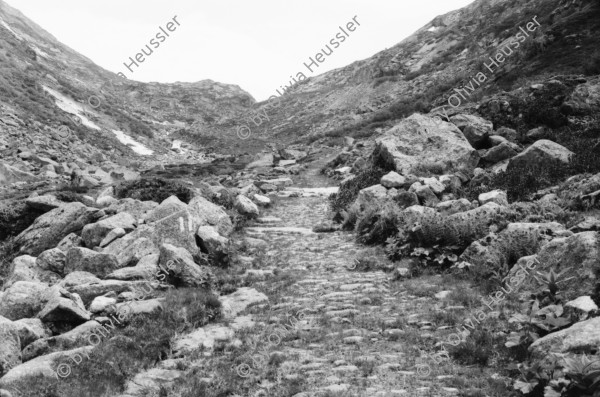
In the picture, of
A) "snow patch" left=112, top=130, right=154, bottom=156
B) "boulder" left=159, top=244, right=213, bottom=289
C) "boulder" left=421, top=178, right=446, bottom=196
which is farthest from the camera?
"snow patch" left=112, top=130, right=154, bottom=156

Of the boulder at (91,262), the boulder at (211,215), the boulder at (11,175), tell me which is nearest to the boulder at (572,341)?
the boulder at (91,262)

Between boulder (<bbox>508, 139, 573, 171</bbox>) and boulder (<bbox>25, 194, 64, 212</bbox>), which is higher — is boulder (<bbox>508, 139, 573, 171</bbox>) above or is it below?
below

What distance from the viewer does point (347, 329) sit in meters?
9.58

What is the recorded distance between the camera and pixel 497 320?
8.59 m

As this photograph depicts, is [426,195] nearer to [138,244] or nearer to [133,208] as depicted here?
[138,244]

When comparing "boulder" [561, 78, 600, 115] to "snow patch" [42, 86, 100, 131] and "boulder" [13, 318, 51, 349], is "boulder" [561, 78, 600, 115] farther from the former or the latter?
"snow patch" [42, 86, 100, 131]

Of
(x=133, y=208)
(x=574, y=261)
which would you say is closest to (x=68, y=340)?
(x=133, y=208)

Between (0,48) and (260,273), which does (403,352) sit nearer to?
(260,273)

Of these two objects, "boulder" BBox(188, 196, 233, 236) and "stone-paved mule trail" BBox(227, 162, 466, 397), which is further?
"boulder" BBox(188, 196, 233, 236)

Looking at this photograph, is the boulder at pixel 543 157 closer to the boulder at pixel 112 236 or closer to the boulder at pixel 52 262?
the boulder at pixel 112 236

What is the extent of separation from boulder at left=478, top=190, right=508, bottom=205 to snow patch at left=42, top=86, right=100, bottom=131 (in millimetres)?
48204

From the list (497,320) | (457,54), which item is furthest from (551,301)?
(457,54)

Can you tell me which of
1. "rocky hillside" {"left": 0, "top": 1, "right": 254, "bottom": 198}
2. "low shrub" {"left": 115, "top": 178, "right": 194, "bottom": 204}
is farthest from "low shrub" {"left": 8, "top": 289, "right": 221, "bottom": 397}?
"rocky hillside" {"left": 0, "top": 1, "right": 254, "bottom": 198}

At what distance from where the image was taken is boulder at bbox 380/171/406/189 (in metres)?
19.4
